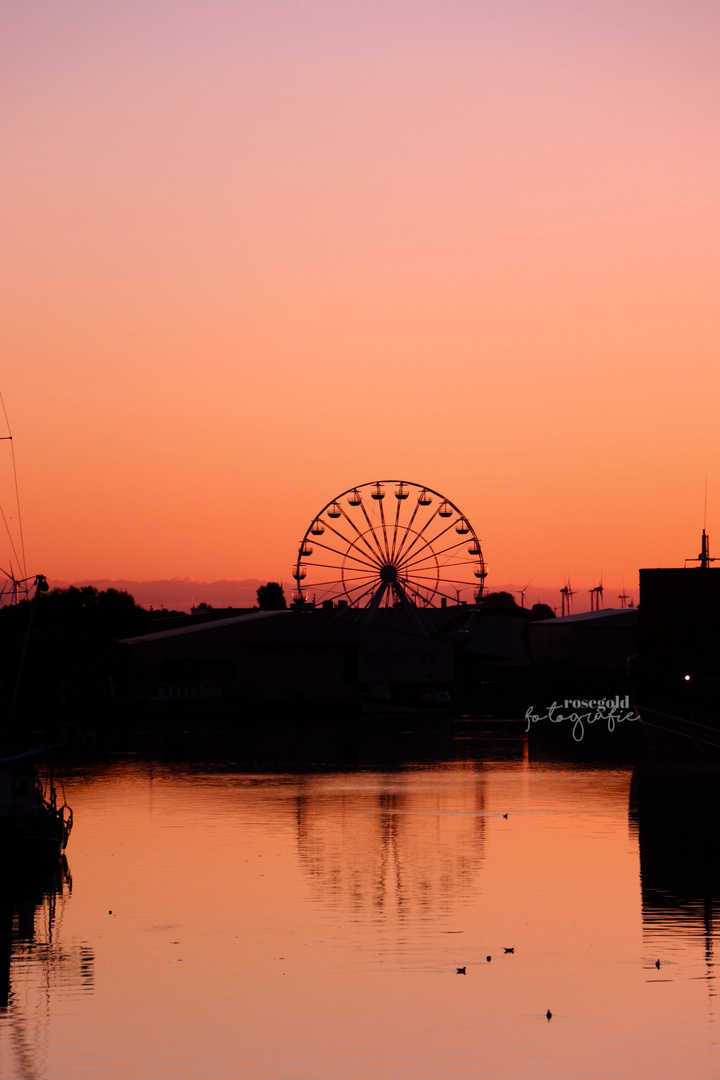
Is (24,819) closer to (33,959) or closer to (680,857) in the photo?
(33,959)

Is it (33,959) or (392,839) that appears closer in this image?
(33,959)

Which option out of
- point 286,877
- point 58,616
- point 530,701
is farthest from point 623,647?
point 286,877

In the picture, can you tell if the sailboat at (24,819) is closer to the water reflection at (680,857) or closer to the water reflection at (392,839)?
the water reflection at (392,839)

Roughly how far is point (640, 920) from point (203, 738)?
6787 cm

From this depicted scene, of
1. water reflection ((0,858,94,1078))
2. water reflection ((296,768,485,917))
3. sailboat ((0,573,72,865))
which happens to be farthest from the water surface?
sailboat ((0,573,72,865))

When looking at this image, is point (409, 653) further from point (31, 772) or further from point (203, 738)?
point (31, 772)

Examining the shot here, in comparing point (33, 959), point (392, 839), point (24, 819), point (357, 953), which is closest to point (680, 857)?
point (392, 839)

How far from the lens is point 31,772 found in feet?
138

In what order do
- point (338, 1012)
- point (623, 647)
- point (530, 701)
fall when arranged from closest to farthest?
point (338, 1012)
point (530, 701)
point (623, 647)

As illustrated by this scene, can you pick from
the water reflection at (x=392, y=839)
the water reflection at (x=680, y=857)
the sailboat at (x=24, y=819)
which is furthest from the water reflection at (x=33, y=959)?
the water reflection at (x=680, y=857)

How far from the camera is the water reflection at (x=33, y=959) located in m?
24.2

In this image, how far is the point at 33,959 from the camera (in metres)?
30.4

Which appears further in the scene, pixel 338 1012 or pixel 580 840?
pixel 580 840

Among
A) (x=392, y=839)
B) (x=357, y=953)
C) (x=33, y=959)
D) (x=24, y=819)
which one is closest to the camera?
(x=33, y=959)
